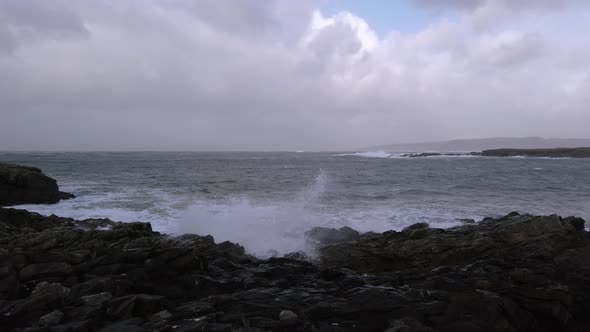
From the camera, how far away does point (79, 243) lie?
31.3ft

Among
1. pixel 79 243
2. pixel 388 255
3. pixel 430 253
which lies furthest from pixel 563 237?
pixel 79 243

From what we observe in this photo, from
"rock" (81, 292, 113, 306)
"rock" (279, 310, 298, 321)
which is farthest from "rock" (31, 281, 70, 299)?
"rock" (279, 310, 298, 321)

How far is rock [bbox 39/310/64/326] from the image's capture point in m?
5.74

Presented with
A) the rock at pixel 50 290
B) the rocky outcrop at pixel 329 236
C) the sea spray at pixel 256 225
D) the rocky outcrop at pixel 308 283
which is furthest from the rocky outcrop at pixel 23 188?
the rock at pixel 50 290

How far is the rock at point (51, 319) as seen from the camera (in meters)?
5.74

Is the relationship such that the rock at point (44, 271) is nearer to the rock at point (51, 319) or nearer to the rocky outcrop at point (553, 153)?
the rock at point (51, 319)

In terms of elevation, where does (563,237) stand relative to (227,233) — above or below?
above

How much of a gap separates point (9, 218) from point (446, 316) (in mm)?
14737

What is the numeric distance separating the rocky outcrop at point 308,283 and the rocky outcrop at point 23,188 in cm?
1093

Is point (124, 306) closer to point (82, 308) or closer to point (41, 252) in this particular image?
point (82, 308)

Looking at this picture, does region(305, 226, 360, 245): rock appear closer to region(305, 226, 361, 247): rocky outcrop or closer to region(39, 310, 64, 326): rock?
region(305, 226, 361, 247): rocky outcrop

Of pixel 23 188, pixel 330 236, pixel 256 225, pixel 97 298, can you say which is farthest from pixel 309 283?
pixel 23 188

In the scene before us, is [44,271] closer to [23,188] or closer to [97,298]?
[97,298]

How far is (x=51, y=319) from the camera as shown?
5.79 m
